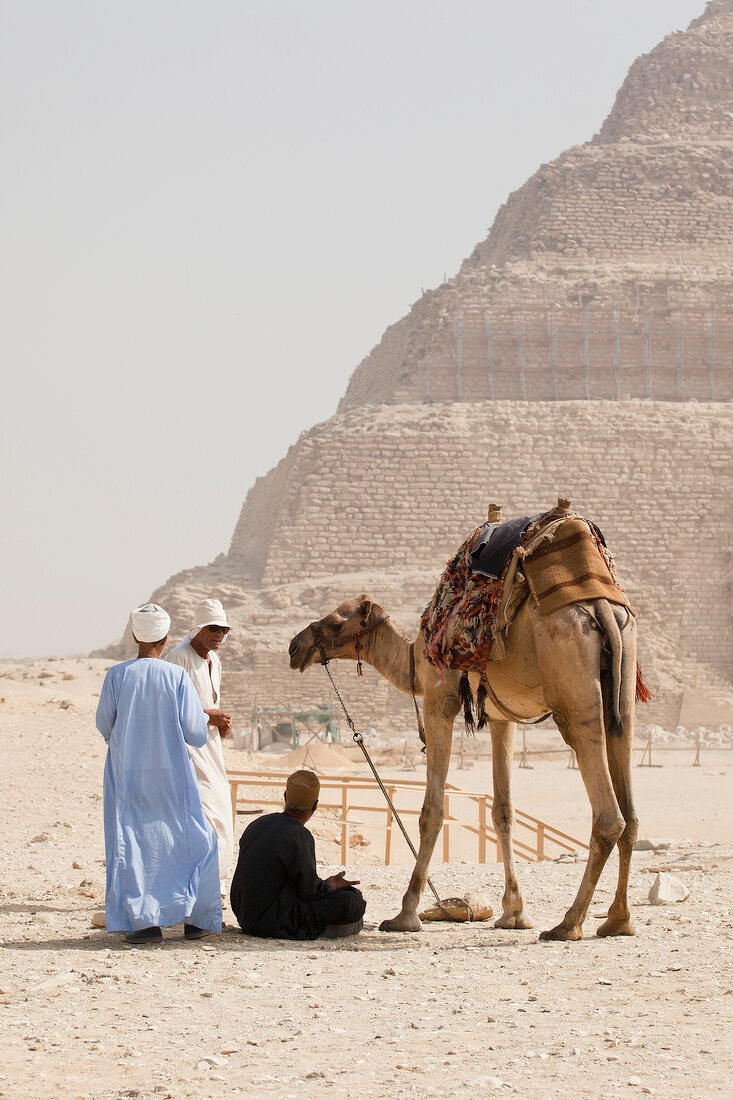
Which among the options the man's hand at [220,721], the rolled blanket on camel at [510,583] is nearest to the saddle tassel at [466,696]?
the rolled blanket on camel at [510,583]

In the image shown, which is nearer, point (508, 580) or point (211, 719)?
point (508, 580)

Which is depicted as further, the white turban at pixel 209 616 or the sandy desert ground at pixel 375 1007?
the white turban at pixel 209 616

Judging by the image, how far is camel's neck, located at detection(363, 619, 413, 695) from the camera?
6207 millimetres

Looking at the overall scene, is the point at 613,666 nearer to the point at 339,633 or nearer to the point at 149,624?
the point at 339,633

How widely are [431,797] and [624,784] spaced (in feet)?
2.65

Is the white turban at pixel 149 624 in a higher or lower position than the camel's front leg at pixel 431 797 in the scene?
higher

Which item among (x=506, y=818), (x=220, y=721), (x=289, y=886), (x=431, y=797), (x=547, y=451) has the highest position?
(x=547, y=451)

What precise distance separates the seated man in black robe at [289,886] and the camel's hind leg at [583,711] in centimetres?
87

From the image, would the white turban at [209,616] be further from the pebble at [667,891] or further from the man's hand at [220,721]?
the pebble at [667,891]

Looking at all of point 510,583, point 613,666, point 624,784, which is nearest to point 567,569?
point 510,583

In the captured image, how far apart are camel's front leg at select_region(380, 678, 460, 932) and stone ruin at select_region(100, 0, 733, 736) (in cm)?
2283

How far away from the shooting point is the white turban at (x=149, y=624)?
5.36 m

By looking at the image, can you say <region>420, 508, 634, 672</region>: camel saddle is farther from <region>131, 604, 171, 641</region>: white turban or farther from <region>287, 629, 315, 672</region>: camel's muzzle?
<region>131, 604, 171, 641</region>: white turban

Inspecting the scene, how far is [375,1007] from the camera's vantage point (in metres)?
4.13
